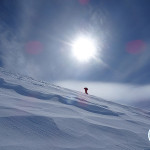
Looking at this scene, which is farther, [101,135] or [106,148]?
[101,135]

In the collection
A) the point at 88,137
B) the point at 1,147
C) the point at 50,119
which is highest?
the point at 50,119

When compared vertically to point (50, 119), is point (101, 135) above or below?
below

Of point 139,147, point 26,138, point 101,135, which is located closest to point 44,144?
point 26,138

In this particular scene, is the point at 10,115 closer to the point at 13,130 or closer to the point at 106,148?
the point at 13,130

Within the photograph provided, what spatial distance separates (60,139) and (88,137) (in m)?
0.51

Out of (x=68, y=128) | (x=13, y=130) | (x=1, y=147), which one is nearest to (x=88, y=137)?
(x=68, y=128)

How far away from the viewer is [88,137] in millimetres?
2908

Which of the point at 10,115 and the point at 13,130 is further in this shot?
the point at 10,115

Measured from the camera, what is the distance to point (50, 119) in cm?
315

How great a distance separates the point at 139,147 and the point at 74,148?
3.71 feet

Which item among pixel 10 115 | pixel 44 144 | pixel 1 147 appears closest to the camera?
pixel 1 147

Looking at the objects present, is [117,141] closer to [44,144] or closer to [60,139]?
[60,139]

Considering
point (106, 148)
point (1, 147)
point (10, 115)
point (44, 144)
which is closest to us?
point (1, 147)

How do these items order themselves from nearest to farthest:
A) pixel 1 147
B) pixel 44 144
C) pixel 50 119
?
pixel 1 147
pixel 44 144
pixel 50 119
